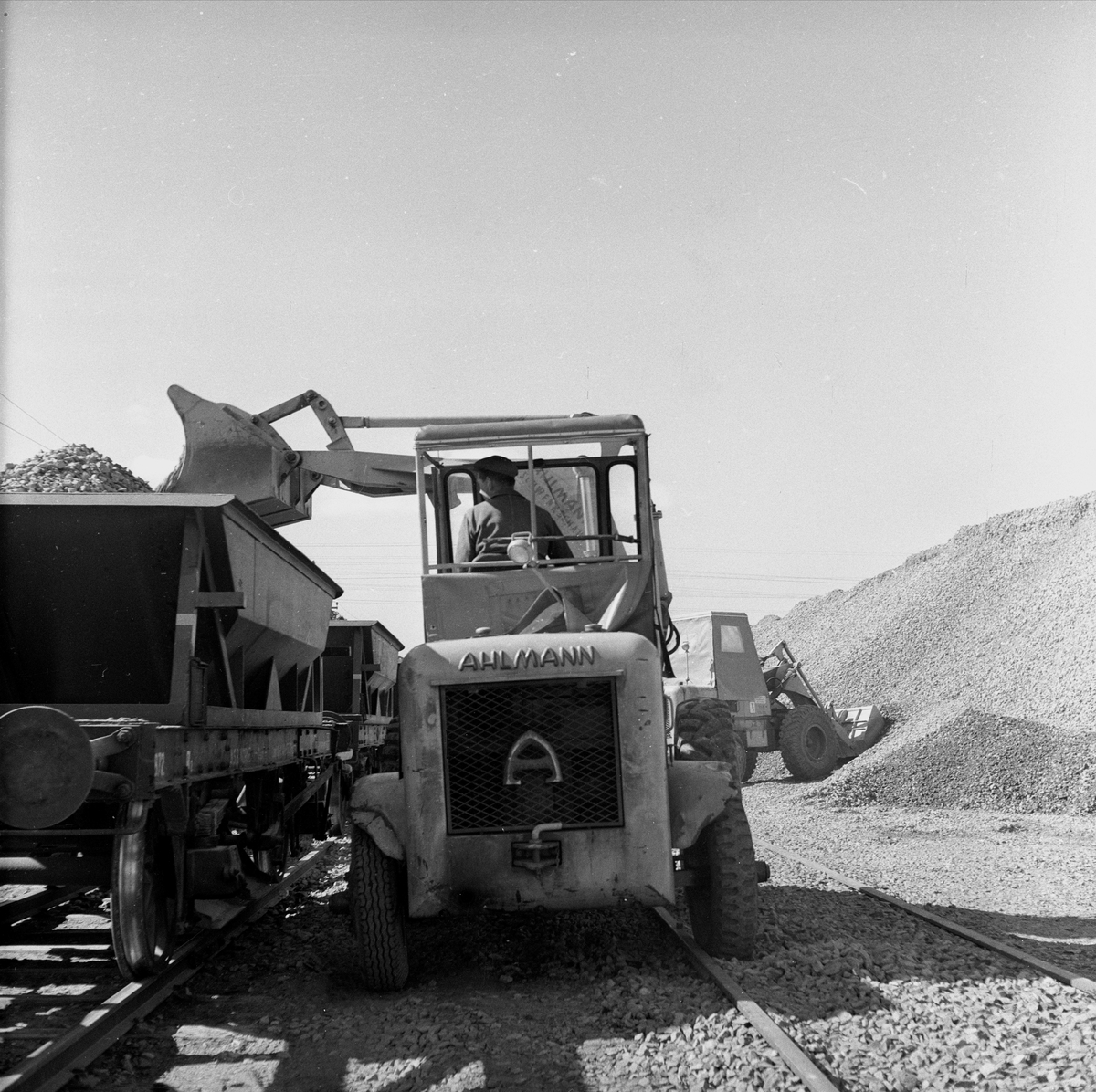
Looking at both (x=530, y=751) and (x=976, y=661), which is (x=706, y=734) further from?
(x=976, y=661)

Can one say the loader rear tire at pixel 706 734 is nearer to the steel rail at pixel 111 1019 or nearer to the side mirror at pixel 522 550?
the side mirror at pixel 522 550

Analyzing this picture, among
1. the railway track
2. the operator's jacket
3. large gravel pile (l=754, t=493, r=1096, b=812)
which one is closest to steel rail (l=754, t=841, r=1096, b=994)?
the railway track

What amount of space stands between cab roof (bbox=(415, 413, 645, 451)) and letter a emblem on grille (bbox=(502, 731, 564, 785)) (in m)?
1.80

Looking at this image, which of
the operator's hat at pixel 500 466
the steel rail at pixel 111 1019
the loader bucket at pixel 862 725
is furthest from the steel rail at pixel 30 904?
the loader bucket at pixel 862 725

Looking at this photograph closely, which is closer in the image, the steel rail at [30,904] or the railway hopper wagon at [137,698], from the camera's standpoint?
the railway hopper wagon at [137,698]

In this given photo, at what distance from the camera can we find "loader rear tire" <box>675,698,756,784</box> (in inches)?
255

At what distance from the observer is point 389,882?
17.7 ft

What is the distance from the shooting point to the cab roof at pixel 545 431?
6.27m

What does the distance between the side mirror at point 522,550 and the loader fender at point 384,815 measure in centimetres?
136

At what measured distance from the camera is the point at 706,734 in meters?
6.72

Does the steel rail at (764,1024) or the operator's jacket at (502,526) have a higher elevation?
the operator's jacket at (502,526)

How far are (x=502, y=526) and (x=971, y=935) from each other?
3.61m

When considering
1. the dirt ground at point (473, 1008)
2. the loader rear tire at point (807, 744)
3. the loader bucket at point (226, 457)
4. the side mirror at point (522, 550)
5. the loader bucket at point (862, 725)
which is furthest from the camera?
the loader bucket at point (862, 725)

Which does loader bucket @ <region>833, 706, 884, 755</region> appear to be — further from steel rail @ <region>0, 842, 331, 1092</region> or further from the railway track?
steel rail @ <region>0, 842, 331, 1092</region>
